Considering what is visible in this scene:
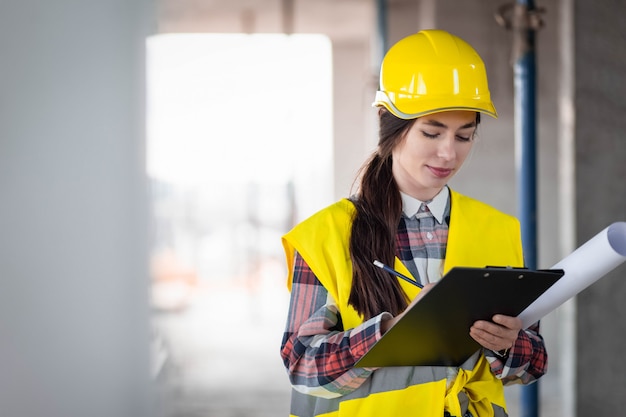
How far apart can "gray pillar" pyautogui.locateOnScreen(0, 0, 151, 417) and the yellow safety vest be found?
0.52m

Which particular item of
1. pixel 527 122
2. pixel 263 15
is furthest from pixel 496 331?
pixel 263 15

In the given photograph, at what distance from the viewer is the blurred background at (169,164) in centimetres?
172

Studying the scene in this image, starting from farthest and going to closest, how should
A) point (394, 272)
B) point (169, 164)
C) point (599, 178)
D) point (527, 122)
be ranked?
point (169, 164), point (599, 178), point (527, 122), point (394, 272)

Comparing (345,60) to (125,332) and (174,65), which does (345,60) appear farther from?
(125,332)

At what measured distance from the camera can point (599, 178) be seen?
452cm

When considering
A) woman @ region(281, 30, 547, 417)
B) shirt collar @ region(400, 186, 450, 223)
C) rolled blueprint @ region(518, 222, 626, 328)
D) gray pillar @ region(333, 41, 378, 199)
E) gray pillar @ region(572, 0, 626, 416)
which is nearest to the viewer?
rolled blueprint @ region(518, 222, 626, 328)

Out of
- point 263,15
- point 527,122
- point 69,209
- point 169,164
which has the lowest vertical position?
point 69,209

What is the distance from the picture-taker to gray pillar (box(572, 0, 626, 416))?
14.6ft

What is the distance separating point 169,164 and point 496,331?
12.1m

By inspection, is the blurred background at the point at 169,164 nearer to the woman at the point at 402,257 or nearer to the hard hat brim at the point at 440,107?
the woman at the point at 402,257

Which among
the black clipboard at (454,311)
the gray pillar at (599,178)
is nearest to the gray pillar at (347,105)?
the gray pillar at (599,178)

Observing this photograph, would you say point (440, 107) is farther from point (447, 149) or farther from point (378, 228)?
point (378, 228)

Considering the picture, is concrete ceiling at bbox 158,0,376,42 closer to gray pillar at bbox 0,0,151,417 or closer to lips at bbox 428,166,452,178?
gray pillar at bbox 0,0,151,417

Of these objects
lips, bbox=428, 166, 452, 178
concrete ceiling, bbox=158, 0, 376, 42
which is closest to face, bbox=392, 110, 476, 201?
lips, bbox=428, 166, 452, 178
